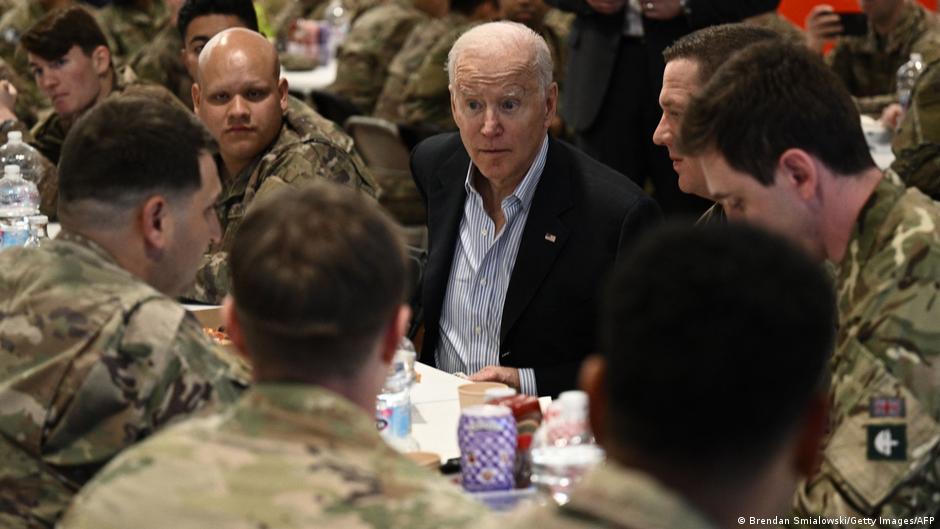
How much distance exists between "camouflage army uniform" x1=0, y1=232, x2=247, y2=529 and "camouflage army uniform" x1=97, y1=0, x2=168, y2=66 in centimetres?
663

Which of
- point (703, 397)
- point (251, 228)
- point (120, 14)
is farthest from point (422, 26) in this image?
point (703, 397)

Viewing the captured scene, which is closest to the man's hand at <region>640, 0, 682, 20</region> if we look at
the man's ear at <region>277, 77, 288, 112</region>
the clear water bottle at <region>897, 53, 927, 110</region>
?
the clear water bottle at <region>897, 53, 927, 110</region>

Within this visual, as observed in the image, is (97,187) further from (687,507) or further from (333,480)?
(687,507)

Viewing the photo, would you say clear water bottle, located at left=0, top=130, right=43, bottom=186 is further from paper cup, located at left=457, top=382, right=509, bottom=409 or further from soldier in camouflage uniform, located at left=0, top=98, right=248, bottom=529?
soldier in camouflage uniform, located at left=0, top=98, right=248, bottom=529

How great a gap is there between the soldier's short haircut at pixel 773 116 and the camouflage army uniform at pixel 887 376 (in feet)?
0.39

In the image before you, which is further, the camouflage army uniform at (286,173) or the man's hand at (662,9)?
the man's hand at (662,9)

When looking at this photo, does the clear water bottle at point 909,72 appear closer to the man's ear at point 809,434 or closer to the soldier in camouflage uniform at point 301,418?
the soldier in camouflage uniform at point 301,418

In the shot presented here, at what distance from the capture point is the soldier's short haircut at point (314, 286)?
5.86 ft

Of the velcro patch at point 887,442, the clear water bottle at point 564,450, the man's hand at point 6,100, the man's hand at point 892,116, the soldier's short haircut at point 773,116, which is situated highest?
the soldier's short haircut at point 773,116

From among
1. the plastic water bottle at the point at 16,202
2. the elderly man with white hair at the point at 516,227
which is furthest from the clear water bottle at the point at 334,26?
the elderly man with white hair at the point at 516,227

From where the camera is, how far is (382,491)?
5.40 feet

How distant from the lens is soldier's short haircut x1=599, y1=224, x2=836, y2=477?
4.31ft

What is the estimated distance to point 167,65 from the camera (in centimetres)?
722

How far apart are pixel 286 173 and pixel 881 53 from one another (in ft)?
13.1
